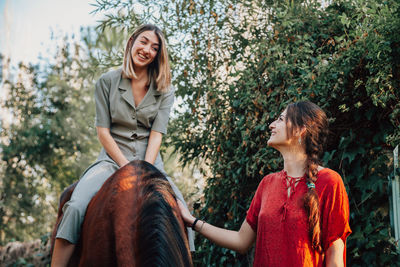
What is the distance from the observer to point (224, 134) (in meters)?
4.36

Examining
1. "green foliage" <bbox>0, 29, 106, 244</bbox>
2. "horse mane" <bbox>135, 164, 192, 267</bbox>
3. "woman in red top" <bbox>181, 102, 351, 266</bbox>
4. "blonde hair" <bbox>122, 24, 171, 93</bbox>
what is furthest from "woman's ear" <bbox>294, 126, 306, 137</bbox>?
"green foliage" <bbox>0, 29, 106, 244</bbox>

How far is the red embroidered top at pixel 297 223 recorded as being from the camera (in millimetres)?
2094

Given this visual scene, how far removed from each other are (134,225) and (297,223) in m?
0.87

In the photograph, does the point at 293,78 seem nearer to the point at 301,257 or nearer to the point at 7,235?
the point at 301,257

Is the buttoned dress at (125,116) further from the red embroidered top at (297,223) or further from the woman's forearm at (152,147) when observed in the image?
the red embroidered top at (297,223)

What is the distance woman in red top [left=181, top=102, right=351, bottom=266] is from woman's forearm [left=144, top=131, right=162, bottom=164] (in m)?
0.90

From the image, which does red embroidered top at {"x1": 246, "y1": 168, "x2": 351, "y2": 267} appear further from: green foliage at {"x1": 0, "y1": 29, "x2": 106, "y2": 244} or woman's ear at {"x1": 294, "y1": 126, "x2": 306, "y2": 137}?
green foliage at {"x1": 0, "y1": 29, "x2": 106, "y2": 244}

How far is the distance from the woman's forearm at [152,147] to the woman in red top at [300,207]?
90 cm

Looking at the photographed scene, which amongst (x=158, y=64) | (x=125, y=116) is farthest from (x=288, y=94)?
(x=125, y=116)

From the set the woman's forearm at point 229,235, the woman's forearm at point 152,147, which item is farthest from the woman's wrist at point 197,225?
the woman's forearm at point 152,147

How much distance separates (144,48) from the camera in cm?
311

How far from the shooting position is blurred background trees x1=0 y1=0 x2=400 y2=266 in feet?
10.9

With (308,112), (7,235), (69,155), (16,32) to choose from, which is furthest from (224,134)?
(16,32)

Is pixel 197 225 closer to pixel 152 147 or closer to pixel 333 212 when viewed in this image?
pixel 152 147
